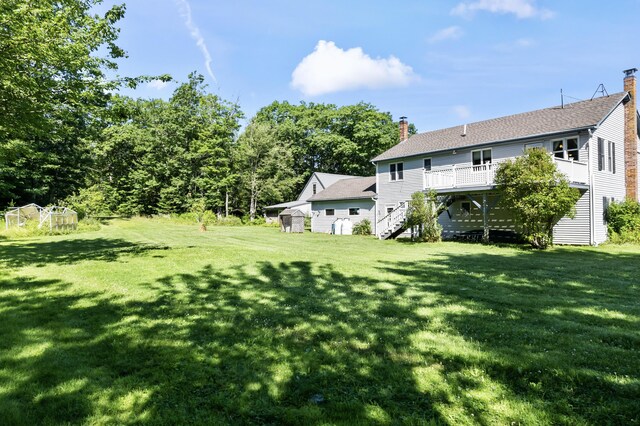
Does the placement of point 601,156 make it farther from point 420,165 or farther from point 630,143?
point 420,165

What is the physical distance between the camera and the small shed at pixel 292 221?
3050 cm

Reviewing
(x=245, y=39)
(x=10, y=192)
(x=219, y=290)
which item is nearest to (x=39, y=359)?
(x=219, y=290)

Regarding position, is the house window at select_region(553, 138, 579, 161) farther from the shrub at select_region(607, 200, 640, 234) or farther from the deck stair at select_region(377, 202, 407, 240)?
the deck stair at select_region(377, 202, 407, 240)

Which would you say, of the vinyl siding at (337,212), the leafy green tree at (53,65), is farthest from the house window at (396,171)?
the leafy green tree at (53,65)

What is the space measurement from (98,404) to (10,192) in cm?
4202

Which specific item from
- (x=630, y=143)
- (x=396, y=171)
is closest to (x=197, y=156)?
(x=396, y=171)

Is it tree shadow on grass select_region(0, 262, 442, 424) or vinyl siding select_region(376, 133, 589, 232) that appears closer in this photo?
tree shadow on grass select_region(0, 262, 442, 424)

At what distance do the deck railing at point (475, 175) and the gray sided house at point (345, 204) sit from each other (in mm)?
7393

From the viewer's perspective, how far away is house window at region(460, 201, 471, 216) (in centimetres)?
2256

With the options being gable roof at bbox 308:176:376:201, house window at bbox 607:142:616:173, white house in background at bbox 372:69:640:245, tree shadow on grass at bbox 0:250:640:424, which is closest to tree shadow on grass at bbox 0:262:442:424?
tree shadow on grass at bbox 0:250:640:424

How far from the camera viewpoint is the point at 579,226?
1805 cm

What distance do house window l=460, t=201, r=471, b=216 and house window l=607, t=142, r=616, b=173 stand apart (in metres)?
7.08

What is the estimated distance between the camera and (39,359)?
396 centimetres

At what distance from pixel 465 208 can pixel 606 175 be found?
7041 millimetres
